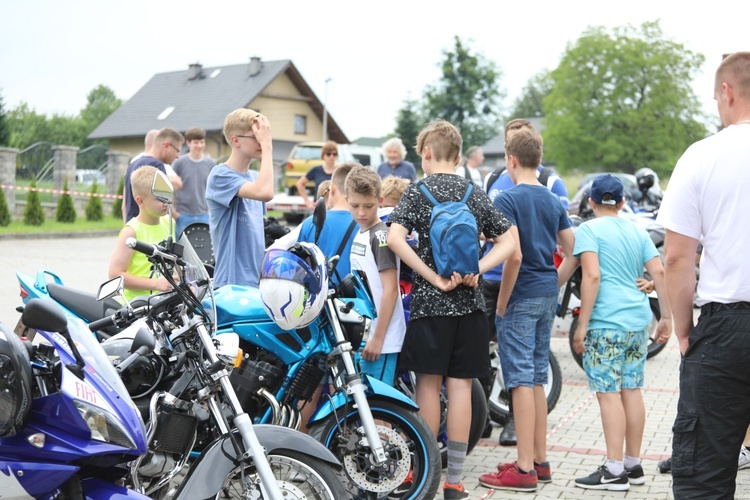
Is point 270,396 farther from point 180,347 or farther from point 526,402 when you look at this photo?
point 526,402

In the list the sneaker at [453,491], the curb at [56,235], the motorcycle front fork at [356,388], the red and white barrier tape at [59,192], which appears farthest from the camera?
the red and white barrier tape at [59,192]

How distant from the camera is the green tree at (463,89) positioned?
8319 centimetres

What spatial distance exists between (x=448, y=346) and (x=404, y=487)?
79cm

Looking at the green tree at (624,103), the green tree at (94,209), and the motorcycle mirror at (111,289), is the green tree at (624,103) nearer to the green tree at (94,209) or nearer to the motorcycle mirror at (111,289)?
the green tree at (94,209)

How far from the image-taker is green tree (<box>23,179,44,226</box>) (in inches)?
870

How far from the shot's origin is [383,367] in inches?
200

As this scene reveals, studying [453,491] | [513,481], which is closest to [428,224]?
[453,491]

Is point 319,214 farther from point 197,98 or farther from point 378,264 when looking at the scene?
point 197,98

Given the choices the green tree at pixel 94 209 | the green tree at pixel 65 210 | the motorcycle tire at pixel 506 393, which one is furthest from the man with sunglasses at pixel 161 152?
the green tree at pixel 94 209

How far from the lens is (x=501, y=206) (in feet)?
17.9

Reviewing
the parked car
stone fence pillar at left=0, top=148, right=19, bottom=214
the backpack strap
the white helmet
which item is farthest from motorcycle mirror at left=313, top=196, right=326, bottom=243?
the parked car

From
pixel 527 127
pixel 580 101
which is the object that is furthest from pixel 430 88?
pixel 527 127

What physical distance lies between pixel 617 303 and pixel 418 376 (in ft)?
4.38

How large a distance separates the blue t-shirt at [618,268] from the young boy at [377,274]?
1.25 metres
